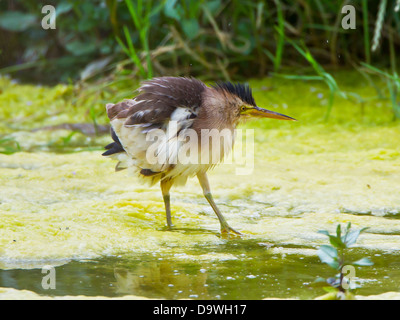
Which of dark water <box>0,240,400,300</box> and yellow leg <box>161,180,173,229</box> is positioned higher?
yellow leg <box>161,180,173,229</box>

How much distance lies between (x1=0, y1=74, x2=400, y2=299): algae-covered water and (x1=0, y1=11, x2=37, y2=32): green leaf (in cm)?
132

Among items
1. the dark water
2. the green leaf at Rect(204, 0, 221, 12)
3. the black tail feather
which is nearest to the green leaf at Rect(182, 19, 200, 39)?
the green leaf at Rect(204, 0, 221, 12)

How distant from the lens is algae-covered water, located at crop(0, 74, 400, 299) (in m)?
2.45

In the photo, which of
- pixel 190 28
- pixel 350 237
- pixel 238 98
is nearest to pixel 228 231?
pixel 238 98

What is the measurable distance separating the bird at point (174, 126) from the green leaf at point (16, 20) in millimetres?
3704

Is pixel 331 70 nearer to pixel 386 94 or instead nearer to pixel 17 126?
pixel 386 94

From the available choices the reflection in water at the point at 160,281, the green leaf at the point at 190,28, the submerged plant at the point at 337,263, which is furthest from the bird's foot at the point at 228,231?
the green leaf at the point at 190,28

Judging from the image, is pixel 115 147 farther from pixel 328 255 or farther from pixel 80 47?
pixel 80 47

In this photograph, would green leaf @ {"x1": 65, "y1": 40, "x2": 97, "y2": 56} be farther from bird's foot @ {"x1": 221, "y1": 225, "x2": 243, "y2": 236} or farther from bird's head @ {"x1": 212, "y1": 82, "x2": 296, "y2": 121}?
bird's foot @ {"x1": 221, "y1": 225, "x2": 243, "y2": 236}

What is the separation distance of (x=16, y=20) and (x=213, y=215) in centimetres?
405

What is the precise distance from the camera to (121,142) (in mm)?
3223

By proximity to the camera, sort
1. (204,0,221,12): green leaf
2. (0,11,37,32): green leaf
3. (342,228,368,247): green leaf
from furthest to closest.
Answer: (0,11,37,32): green leaf
(204,0,221,12): green leaf
(342,228,368,247): green leaf

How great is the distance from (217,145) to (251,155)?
1.47 metres

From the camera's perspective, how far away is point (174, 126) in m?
3.01
